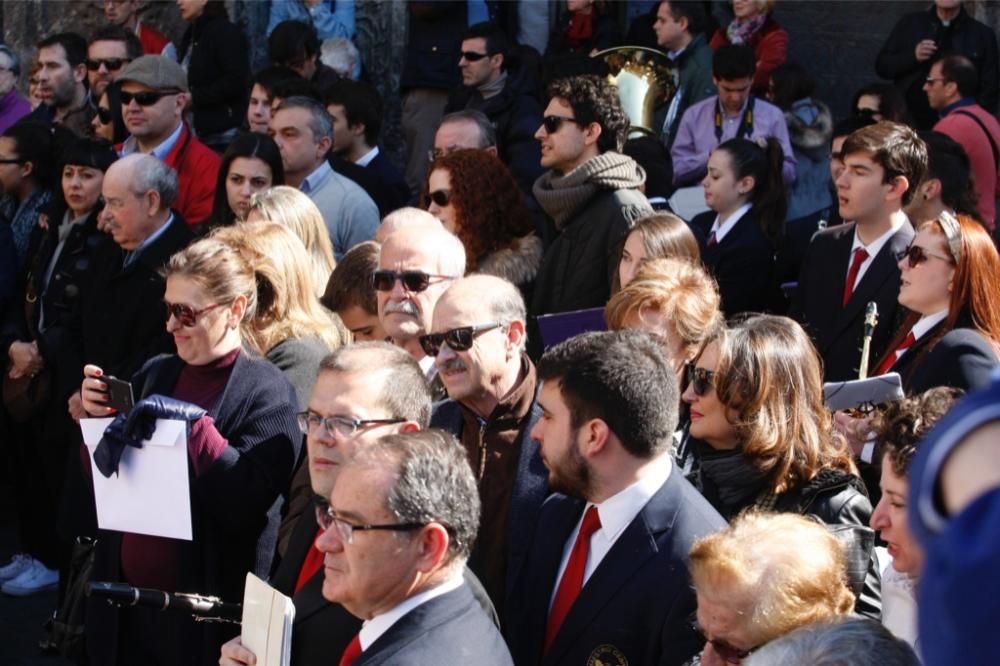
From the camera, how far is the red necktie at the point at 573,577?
3299 millimetres

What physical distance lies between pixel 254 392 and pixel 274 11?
6.54 m

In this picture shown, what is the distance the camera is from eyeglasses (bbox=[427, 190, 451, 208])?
5.93m

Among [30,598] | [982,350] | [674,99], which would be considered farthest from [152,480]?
[674,99]

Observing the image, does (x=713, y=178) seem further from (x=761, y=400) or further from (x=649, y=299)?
(x=761, y=400)

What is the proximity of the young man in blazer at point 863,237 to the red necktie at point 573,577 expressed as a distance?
2.36 m

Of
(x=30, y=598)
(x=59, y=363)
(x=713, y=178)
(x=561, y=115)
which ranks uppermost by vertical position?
(x=561, y=115)

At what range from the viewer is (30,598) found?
674cm

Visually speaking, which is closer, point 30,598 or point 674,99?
point 30,598

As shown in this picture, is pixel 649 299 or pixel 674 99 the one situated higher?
pixel 649 299

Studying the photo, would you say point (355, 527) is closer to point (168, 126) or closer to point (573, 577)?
point (573, 577)

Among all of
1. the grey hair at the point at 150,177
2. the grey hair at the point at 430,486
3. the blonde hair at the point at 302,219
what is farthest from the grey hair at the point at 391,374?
the grey hair at the point at 150,177

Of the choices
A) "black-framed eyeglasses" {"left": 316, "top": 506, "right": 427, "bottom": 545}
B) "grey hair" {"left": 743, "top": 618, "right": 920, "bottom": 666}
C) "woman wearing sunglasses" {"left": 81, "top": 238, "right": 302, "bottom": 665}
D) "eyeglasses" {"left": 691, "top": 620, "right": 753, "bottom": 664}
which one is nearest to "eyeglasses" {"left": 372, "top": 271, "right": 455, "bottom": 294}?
"woman wearing sunglasses" {"left": 81, "top": 238, "right": 302, "bottom": 665}

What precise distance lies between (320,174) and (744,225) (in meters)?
2.17

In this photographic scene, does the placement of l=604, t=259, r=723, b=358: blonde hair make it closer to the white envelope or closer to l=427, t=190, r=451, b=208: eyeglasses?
the white envelope
